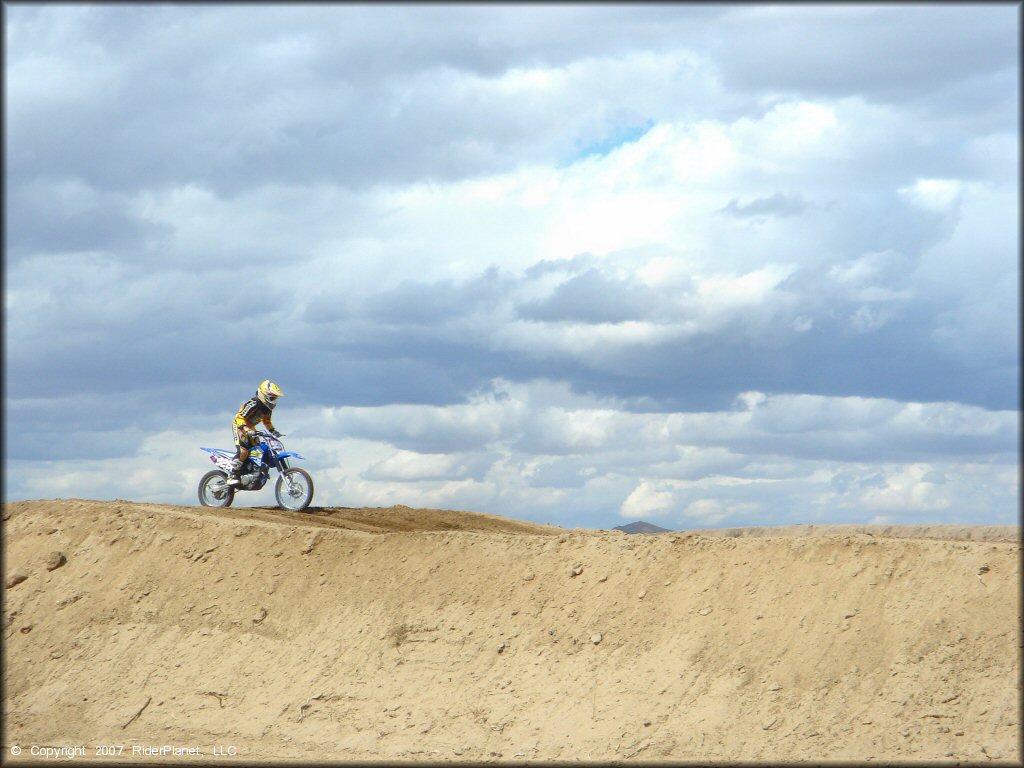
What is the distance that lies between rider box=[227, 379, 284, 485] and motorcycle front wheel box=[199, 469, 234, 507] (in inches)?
24.4

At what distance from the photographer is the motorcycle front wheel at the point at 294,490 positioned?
23.0 meters

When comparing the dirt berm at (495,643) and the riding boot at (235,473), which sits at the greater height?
the riding boot at (235,473)

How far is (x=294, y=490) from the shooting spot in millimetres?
23266

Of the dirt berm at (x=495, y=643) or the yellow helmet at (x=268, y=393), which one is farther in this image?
the yellow helmet at (x=268, y=393)

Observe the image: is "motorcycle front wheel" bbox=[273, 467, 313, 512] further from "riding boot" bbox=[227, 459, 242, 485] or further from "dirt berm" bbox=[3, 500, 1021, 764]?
"riding boot" bbox=[227, 459, 242, 485]

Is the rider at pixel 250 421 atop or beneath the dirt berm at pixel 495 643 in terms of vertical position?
atop

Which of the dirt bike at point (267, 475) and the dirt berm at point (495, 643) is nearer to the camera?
the dirt berm at point (495, 643)

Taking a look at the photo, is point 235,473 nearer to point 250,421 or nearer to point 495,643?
point 250,421

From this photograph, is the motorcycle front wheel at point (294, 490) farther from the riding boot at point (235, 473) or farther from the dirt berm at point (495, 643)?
the riding boot at point (235, 473)

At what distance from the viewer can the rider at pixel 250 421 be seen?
917 inches

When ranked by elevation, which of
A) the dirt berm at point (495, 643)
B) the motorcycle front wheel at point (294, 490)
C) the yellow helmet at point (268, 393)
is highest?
the yellow helmet at point (268, 393)

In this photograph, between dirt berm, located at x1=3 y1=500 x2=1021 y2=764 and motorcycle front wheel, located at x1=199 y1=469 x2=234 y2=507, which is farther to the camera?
motorcycle front wheel, located at x1=199 y1=469 x2=234 y2=507

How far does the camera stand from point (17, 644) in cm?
2155

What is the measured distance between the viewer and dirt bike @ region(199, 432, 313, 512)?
75.4 feet
